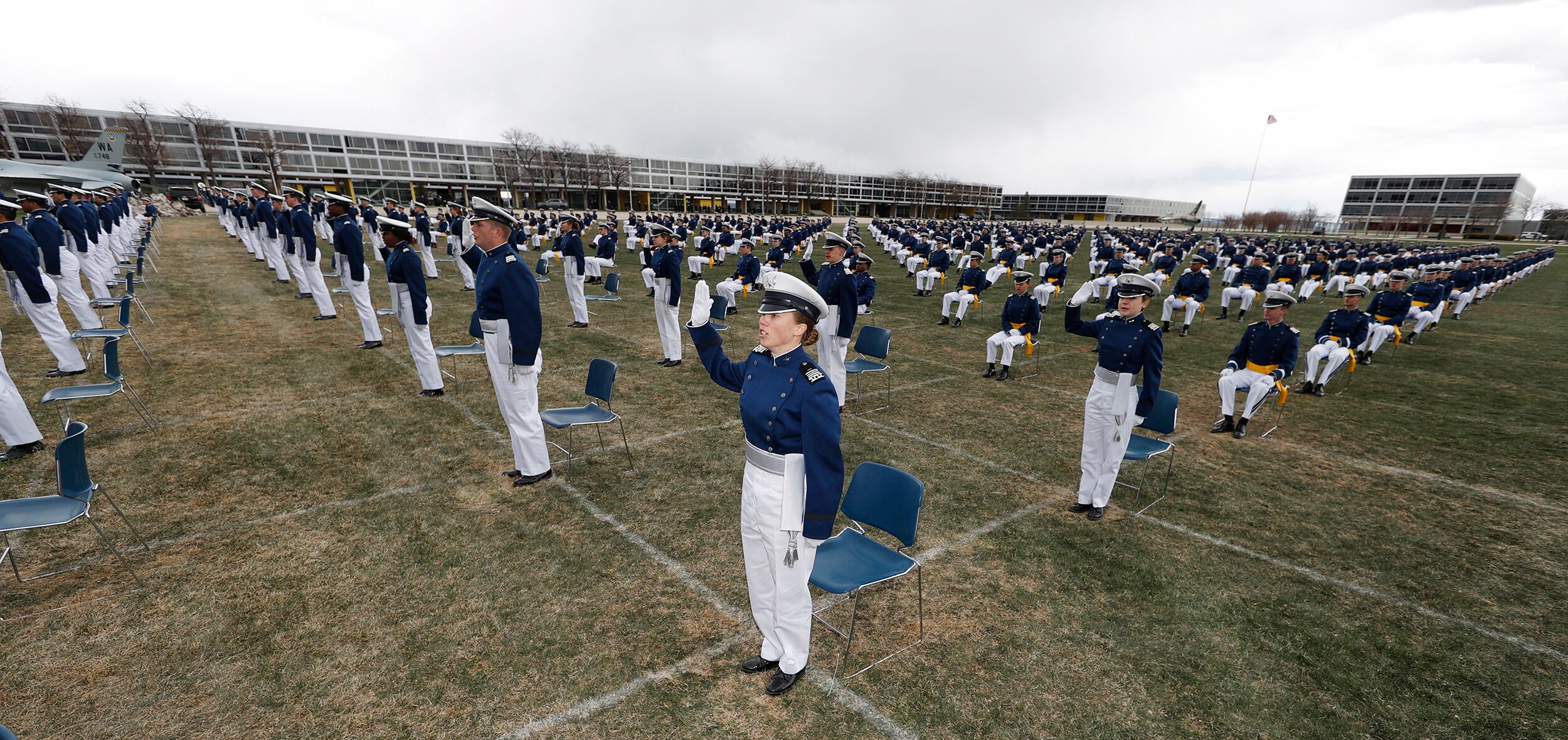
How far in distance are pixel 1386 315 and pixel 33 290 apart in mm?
24910

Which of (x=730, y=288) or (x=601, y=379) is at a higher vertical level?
(x=601, y=379)

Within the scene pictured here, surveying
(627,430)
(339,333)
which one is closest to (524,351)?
(627,430)

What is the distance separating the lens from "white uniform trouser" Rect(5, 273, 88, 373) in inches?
339

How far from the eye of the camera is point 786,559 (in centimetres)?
330

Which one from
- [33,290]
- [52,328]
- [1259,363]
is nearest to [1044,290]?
[1259,363]

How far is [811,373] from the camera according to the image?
3154 mm

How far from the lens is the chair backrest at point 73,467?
414 cm

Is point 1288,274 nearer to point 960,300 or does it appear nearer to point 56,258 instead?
point 960,300

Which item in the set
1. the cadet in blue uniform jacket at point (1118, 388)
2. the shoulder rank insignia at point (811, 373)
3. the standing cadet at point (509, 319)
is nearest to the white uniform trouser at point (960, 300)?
the cadet in blue uniform jacket at point (1118, 388)

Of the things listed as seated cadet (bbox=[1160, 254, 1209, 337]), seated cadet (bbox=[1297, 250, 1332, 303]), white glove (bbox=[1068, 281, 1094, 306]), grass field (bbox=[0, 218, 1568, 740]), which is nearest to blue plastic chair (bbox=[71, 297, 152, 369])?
grass field (bbox=[0, 218, 1568, 740])

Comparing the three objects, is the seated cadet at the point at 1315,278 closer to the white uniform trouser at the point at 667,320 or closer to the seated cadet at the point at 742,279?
the seated cadet at the point at 742,279

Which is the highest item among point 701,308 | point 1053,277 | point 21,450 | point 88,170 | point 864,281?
point 88,170

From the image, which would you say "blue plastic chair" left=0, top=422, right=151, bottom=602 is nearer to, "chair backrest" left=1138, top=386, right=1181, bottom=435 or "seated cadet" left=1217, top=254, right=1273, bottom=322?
"chair backrest" left=1138, top=386, right=1181, bottom=435

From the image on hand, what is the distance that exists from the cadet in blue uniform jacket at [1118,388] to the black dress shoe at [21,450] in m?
11.5
